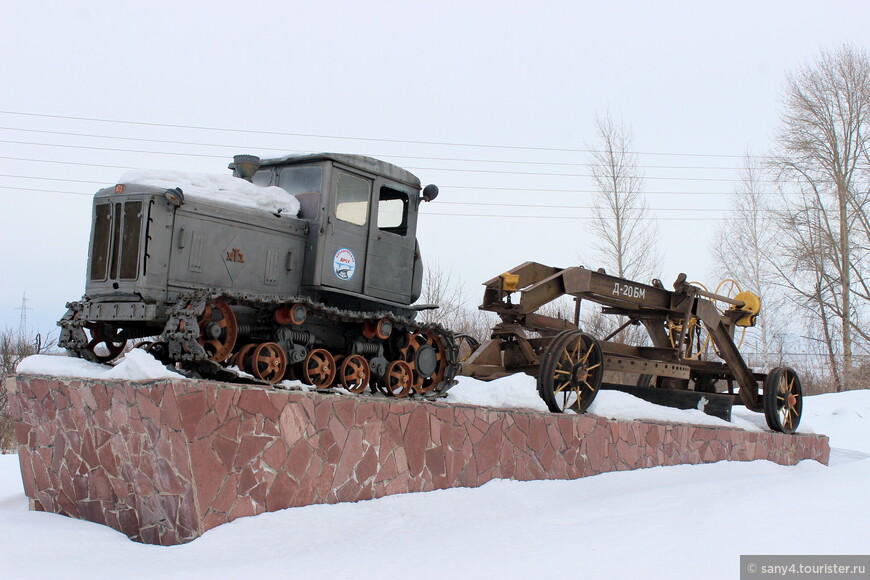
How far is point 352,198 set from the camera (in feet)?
30.8

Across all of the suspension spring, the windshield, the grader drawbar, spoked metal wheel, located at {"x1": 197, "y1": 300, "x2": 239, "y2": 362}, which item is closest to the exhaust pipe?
the windshield

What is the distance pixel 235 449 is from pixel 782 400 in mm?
9656

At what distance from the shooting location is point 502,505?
28.9 ft

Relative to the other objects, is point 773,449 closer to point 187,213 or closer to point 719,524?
point 719,524

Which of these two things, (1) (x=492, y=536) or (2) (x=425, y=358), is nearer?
(1) (x=492, y=536)

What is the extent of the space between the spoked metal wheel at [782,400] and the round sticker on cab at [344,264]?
7.39 m

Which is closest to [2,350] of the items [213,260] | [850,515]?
[213,260]

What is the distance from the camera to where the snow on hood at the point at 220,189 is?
323 inches

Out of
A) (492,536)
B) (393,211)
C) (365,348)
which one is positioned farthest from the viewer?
(393,211)

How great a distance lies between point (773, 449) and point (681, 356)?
230cm

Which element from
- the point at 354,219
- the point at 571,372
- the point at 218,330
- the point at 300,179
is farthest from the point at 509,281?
the point at 218,330

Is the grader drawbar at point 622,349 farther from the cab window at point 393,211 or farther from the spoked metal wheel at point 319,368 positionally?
the spoked metal wheel at point 319,368

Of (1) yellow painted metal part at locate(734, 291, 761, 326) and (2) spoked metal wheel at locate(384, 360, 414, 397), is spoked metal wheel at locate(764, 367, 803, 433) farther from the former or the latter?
(2) spoked metal wheel at locate(384, 360, 414, 397)

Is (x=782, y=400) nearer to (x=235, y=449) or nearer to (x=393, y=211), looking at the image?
(x=393, y=211)
